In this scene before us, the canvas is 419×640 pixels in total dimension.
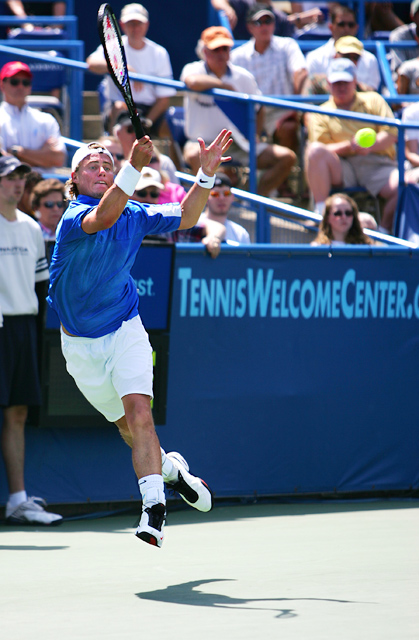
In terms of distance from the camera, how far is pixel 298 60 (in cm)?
1084

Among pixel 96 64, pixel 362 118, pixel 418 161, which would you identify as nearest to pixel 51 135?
pixel 96 64

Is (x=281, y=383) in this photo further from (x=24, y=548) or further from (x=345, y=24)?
(x=345, y=24)

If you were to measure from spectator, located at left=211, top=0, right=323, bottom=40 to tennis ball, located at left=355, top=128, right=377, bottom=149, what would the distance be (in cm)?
373

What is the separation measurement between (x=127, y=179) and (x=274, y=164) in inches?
214

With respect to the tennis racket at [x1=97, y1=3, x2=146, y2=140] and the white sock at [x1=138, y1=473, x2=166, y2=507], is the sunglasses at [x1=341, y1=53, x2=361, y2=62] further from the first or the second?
the white sock at [x1=138, y1=473, x2=166, y2=507]

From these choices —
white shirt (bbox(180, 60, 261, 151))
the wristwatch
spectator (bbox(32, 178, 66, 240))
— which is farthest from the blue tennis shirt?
white shirt (bbox(180, 60, 261, 151))

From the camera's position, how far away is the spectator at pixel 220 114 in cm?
948

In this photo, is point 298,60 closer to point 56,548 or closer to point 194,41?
point 194,41

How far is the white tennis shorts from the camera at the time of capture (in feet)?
16.3

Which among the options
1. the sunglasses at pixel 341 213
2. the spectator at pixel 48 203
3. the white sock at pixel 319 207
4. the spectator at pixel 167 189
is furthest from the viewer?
the white sock at pixel 319 207

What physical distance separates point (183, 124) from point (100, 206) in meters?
5.72

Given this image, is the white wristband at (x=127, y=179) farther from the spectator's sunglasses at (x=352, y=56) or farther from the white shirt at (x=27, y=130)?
the spectator's sunglasses at (x=352, y=56)

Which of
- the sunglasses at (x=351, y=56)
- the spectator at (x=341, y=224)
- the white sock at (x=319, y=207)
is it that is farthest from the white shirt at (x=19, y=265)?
the sunglasses at (x=351, y=56)

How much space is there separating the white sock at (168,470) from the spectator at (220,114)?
482 centimetres
